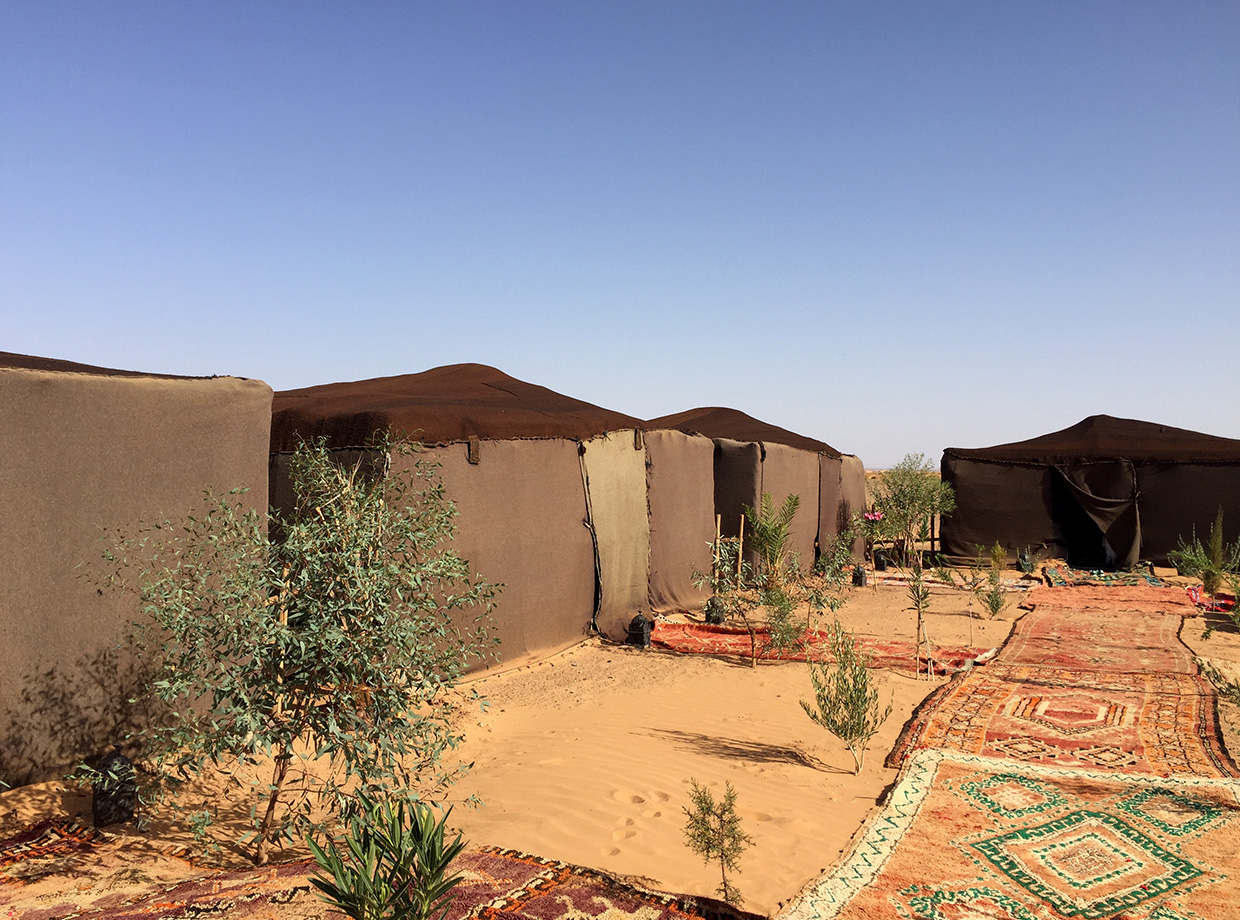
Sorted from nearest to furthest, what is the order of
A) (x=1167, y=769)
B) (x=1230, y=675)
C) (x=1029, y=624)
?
(x=1167, y=769)
(x=1230, y=675)
(x=1029, y=624)

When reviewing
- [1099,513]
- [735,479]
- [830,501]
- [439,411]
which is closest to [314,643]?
[439,411]

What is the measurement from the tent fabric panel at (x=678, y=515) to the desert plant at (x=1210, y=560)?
683 centimetres

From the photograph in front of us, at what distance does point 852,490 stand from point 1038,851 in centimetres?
1376

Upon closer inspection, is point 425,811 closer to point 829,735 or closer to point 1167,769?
point 829,735

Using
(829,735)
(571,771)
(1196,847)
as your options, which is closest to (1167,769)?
(1196,847)

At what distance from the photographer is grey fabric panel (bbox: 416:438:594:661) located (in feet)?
23.0

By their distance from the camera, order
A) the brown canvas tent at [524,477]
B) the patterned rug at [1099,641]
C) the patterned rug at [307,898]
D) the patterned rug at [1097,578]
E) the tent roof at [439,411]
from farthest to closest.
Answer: the patterned rug at [1097,578] → the patterned rug at [1099,641] → the brown canvas tent at [524,477] → the tent roof at [439,411] → the patterned rug at [307,898]

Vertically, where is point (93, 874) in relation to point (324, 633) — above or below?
below

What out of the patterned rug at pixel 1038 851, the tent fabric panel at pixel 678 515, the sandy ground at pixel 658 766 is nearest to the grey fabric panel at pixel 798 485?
the tent fabric panel at pixel 678 515

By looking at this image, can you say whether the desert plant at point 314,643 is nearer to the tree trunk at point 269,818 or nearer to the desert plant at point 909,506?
the tree trunk at point 269,818

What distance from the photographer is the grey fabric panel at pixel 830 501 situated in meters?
15.1

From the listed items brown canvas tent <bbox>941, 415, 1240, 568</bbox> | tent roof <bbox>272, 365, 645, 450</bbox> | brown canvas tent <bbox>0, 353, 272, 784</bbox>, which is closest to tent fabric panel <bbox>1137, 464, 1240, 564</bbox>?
brown canvas tent <bbox>941, 415, 1240, 568</bbox>

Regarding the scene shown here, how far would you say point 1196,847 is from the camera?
3748 millimetres

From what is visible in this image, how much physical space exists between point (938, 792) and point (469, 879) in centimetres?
262
